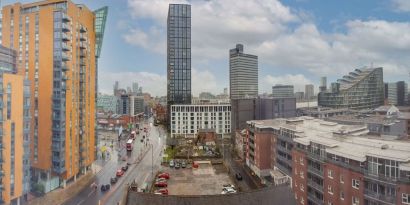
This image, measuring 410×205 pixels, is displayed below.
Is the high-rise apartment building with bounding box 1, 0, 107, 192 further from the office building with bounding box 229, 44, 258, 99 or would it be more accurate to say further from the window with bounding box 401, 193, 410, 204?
the office building with bounding box 229, 44, 258, 99

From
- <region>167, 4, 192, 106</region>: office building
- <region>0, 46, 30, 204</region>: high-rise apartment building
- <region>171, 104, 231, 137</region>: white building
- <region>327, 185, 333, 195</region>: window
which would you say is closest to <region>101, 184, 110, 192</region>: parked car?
<region>0, 46, 30, 204</region>: high-rise apartment building

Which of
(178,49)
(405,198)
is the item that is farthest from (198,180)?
(178,49)

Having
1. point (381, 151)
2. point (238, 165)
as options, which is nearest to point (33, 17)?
point (381, 151)

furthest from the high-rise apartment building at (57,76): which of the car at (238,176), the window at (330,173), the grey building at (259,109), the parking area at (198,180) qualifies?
the grey building at (259,109)

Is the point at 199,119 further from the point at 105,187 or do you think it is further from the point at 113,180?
the point at 105,187

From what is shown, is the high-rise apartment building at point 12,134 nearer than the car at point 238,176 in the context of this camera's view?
Yes

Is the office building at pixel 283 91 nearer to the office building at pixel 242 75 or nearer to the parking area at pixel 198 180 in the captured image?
the office building at pixel 242 75

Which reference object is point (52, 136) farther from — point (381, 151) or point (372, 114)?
point (372, 114)
